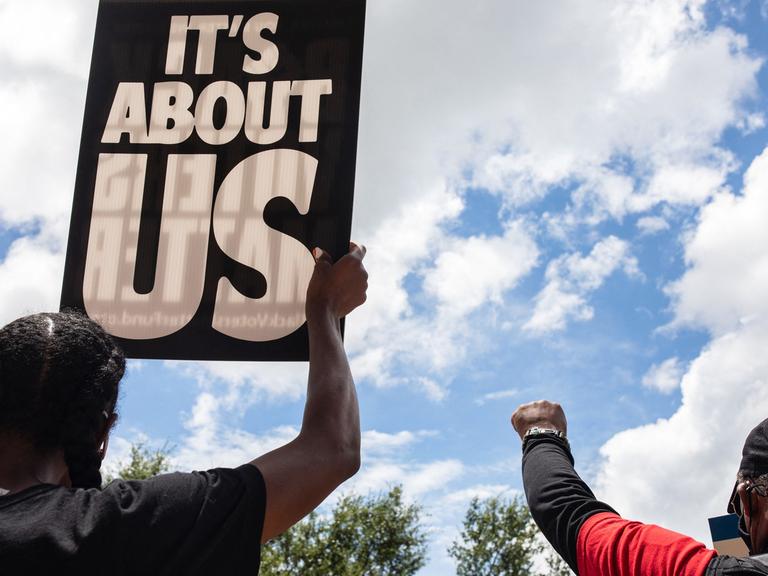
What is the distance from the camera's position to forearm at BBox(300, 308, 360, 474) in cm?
161

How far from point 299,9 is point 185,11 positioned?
1.43ft

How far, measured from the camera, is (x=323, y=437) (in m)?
1.60

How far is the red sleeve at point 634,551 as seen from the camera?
1.80 meters

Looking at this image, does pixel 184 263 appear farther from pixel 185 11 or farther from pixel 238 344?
pixel 185 11

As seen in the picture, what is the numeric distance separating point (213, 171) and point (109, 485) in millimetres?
1604

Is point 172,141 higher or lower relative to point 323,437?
higher

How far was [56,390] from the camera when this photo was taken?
154 cm

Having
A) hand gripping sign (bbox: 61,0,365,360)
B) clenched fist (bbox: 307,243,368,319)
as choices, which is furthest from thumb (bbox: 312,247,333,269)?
hand gripping sign (bbox: 61,0,365,360)

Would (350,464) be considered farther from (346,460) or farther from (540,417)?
(540,417)

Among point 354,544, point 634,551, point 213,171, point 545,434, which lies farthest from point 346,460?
point 354,544

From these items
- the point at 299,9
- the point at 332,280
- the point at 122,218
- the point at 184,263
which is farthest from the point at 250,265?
the point at 299,9

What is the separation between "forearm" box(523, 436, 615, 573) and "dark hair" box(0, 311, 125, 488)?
1152mm

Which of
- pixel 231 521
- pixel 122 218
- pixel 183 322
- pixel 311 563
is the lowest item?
pixel 231 521

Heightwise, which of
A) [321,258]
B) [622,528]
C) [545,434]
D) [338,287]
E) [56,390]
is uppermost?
[321,258]
